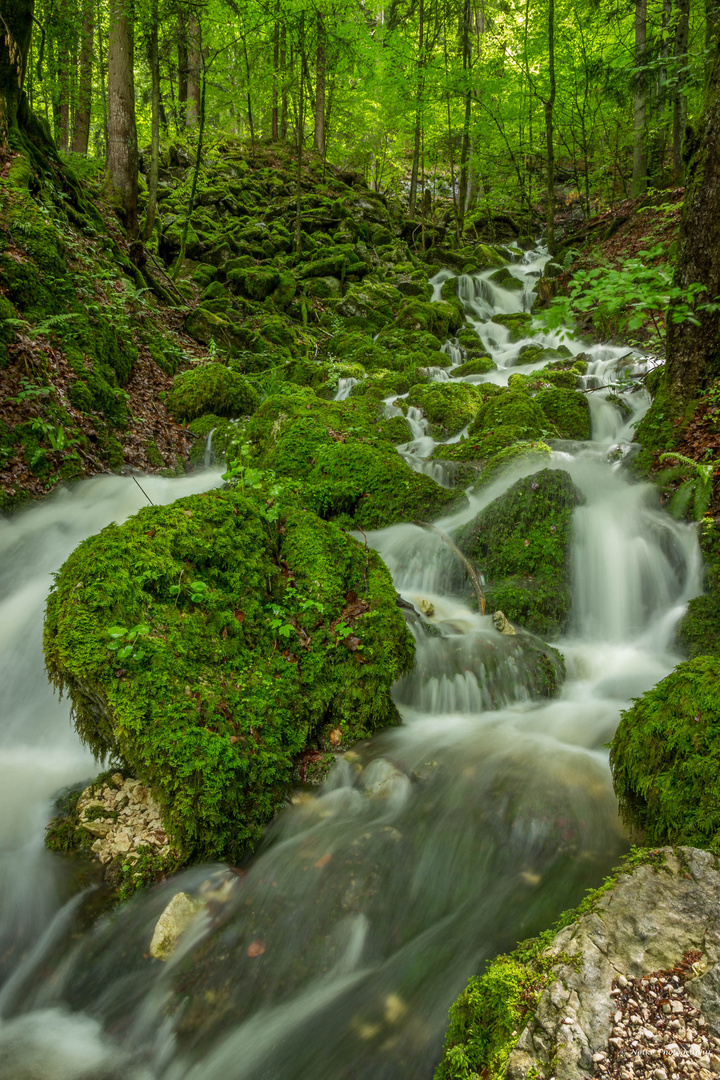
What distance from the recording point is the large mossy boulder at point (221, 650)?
2.96m

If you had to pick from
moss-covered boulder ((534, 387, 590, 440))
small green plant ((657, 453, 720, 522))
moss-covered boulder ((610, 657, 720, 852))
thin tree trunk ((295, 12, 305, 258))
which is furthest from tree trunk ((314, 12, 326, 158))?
moss-covered boulder ((610, 657, 720, 852))

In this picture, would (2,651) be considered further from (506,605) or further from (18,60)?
(18,60)

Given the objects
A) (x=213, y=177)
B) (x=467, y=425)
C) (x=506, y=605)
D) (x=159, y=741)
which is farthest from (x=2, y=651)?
(x=213, y=177)

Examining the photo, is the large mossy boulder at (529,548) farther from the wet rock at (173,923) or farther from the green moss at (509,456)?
the wet rock at (173,923)

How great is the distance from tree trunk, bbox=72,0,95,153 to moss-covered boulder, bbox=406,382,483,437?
8959mm

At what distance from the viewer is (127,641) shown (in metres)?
3.14

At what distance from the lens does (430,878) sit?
9.76 ft

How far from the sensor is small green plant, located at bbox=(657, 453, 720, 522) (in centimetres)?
534

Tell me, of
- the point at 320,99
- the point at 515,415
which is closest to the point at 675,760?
the point at 515,415

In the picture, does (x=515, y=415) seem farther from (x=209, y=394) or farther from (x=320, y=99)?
(x=320, y=99)

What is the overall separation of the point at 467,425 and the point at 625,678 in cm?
497

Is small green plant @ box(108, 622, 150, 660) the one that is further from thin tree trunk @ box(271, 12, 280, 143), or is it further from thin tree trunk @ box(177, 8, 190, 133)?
thin tree trunk @ box(271, 12, 280, 143)

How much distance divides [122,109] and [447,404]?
24.6ft

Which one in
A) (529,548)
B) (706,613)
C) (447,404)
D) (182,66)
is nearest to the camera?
(706,613)
